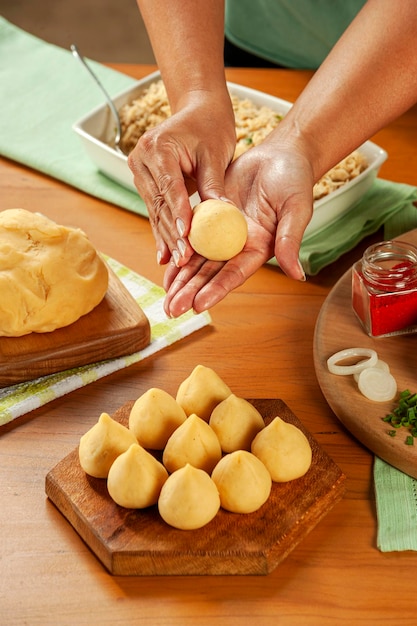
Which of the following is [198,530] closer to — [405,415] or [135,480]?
[135,480]

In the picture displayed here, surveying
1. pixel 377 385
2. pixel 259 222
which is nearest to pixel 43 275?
pixel 259 222

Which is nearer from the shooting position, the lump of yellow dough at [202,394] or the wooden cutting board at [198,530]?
the wooden cutting board at [198,530]

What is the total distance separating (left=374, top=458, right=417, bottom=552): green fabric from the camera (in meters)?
1.10

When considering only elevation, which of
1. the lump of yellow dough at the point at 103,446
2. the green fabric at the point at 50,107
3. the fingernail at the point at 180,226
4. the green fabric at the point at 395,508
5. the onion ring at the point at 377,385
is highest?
the fingernail at the point at 180,226

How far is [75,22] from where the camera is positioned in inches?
193

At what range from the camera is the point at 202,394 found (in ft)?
3.99

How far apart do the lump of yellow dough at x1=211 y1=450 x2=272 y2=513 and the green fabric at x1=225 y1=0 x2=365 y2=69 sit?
1380 millimetres

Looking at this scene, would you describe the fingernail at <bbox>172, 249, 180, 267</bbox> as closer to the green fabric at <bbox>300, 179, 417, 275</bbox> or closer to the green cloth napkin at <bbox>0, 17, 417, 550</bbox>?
the green cloth napkin at <bbox>0, 17, 417, 550</bbox>

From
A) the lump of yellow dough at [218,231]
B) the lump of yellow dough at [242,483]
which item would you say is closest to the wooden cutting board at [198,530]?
the lump of yellow dough at [242,483]

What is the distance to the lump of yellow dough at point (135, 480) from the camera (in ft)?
3.49

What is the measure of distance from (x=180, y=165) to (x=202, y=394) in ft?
1.68

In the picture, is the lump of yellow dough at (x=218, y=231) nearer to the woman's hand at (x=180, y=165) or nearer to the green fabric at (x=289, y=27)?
the woman's hand at (x=180, y=165)

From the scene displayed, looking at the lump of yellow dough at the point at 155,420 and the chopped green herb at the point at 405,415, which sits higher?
the chopped green herb at the point at 405,415

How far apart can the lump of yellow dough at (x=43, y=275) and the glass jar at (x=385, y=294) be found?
48cm
